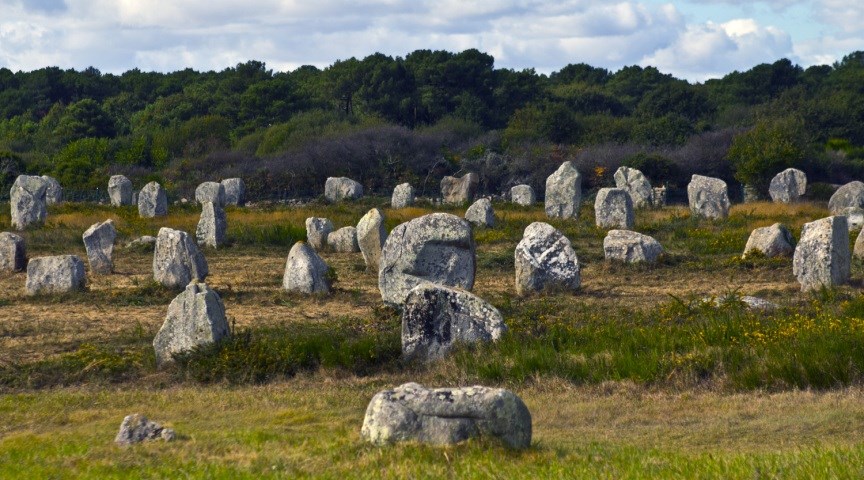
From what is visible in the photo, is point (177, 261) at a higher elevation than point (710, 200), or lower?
higher

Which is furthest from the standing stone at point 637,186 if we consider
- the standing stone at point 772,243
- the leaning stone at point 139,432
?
the leaning stone at point 139,432

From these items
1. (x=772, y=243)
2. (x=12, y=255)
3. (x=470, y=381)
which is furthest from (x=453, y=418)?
(x=12, y=255)

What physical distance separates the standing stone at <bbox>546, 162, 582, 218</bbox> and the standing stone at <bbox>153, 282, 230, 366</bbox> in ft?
68.8

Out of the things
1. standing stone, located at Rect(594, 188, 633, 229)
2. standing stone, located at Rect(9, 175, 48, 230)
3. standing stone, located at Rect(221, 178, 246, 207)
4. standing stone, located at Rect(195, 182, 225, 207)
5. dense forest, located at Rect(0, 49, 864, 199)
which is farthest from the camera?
dense forest, located at Rect(0, 49, 864, 199)

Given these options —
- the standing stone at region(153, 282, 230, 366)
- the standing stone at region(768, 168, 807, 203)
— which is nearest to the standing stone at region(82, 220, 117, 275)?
the standing stone at region(153, 282, 230, 366)

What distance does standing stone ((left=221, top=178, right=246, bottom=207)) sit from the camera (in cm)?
4231

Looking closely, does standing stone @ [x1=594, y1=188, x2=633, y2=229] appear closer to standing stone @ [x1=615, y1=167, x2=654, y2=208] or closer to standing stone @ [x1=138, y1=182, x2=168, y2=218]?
standing stone @ [x1=615, y1=167, x2=654, y2=208]

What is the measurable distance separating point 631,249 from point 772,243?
8.68 feet

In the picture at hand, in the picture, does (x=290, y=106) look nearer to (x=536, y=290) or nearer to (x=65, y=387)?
(x=536, y=290)

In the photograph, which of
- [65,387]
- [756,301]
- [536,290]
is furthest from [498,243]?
[65,387]

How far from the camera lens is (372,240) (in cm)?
2353

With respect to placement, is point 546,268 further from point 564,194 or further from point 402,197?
point 402,197

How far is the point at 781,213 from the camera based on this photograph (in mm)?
33906

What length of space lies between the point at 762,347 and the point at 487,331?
10.1 ft
